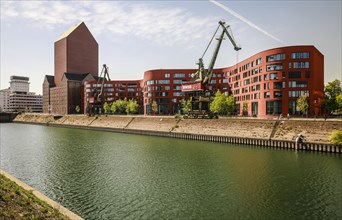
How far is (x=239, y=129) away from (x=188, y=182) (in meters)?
35.3

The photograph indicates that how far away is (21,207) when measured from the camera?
1430 centimetres

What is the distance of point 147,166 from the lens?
1420 inches

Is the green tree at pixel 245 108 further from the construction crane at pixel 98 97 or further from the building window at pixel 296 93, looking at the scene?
the construction crane at pixel 98 97

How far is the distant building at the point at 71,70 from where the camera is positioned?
170125mm

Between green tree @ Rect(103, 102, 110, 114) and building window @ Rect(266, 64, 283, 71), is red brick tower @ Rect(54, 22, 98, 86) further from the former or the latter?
building window @ Rect(266, 64, 283, 71)

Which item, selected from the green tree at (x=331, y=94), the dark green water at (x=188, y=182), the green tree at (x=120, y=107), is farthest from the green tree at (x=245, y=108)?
the green tree at (x=120, y=107)

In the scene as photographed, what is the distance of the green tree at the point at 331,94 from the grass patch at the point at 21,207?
82991 millimetres

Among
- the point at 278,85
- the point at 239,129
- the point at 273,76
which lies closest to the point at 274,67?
the point at 273,76

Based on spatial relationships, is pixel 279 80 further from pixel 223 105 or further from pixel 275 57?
pixel 223 105

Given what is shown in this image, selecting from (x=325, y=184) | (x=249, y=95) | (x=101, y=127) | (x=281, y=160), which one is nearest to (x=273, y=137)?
(x=281, y=160)

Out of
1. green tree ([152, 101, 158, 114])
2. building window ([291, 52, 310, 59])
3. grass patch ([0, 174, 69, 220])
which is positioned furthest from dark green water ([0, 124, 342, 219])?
green tree ([152, 101, 158, 114])

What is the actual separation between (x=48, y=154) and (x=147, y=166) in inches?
813

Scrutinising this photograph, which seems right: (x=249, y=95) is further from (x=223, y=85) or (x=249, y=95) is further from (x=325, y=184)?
(x=325, y=184)

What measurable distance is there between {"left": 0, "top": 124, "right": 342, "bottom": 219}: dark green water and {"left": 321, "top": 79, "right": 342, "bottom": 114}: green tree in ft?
140
